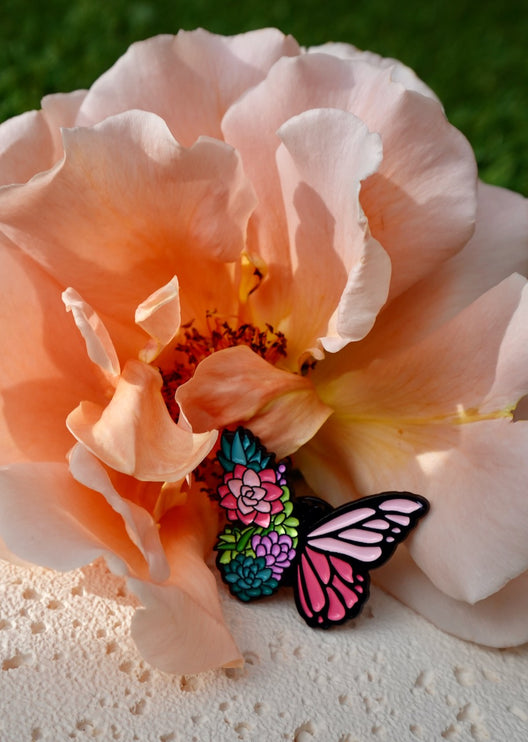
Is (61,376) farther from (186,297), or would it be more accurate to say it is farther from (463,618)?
(463,618)

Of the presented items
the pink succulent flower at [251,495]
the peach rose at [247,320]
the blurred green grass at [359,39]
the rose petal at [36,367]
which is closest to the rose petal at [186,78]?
the peach rose at [247,320]

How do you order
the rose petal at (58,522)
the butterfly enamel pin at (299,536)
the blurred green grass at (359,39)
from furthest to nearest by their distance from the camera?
the blurred green grass at (359,39) → the butterfly enamel pin at (299,536) → the rose petal at (58,522)

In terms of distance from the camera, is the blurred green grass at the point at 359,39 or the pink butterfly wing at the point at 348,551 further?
the blurred green grass at the point at 359,39

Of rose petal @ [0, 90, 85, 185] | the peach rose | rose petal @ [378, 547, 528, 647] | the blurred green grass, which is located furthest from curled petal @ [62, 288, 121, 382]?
the blurred green grass

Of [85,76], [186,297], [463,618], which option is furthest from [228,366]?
[85,76]

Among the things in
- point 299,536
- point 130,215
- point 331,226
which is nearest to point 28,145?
point 130,215

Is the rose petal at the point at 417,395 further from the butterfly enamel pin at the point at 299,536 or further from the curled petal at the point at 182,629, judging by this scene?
the curled petal at the point at 182,629

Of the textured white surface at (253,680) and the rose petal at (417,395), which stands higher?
the rose petal at (417,395)

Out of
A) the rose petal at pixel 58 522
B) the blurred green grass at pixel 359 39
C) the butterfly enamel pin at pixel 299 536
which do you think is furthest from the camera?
the blurred green grass at pixel 359 39
